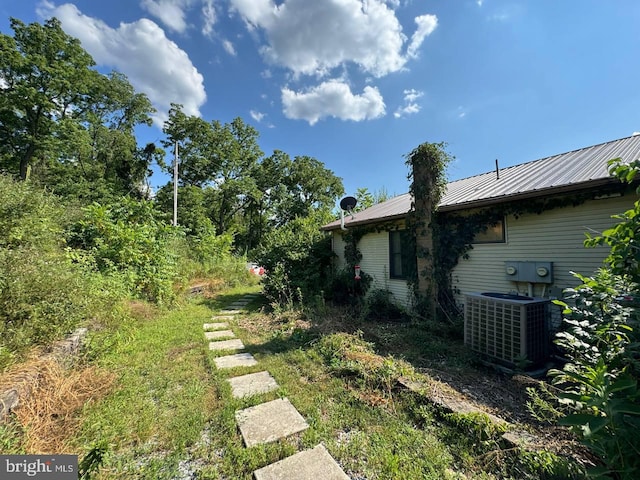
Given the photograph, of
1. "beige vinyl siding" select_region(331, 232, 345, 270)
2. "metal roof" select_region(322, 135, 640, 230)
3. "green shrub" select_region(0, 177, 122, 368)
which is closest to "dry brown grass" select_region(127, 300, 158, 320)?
"green shrub" select_region(0, 177, 122, 368)

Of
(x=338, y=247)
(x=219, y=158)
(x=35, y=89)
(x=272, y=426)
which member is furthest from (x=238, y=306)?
(x=219, y=158)

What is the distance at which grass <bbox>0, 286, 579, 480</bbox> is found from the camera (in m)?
1.72

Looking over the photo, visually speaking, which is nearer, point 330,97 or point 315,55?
point 315,55

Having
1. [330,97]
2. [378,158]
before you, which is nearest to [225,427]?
[330,97]

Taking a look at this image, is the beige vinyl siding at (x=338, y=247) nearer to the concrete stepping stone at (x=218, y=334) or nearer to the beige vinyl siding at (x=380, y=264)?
the beige vinyl siding at (x=380, y=264)

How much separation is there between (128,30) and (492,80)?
387 inches

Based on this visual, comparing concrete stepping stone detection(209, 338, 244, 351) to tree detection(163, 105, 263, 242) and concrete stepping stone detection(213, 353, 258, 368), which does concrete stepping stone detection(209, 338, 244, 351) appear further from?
tree detection(163, 105, 263, 242)

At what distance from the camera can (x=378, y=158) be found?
13617 mm

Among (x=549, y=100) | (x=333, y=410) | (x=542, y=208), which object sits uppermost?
(x=549, y=100)

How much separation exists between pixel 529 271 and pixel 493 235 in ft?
2.60

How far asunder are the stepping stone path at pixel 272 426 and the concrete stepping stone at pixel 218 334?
2.94ft

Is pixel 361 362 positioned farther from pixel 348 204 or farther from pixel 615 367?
pixel 348 204

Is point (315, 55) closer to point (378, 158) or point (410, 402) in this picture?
point (378, 158)

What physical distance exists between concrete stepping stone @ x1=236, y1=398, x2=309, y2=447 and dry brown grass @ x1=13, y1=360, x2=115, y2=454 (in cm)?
120
